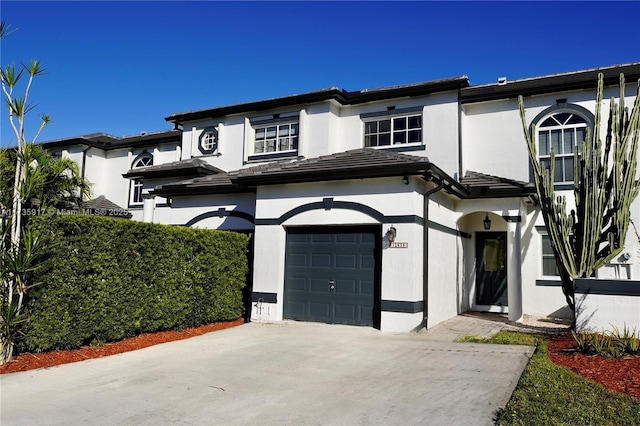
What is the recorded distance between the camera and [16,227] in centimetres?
809

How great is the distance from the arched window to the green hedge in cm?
1013

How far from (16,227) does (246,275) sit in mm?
6262

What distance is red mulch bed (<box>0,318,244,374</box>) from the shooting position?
25.6 feet

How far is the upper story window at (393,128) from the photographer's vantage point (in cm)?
1627

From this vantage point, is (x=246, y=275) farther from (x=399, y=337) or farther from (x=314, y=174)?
(x=399, y=337)

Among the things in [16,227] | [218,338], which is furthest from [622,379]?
[16,227]

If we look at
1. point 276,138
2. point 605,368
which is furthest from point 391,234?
point 276,138

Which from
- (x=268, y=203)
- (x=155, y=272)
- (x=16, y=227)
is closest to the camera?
(x=16, y=227)

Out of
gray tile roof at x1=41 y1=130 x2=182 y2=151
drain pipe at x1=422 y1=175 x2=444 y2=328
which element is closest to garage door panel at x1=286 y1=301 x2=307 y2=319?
drain pipe at x1=422 y1=175 x2=444 y2=328

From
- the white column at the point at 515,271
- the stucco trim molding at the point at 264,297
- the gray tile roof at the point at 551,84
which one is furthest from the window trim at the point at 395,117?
the stucco trim molding at the point at 264,297

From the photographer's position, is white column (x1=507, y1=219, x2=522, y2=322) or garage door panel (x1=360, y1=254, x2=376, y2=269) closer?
garage door panel (x1=360, y1=254, x2=376, y2=269)

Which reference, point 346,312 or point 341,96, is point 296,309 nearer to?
point 346,312

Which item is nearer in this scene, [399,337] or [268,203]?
[399,337]

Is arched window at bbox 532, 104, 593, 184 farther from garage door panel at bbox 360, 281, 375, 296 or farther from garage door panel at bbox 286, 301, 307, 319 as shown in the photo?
garage door panel at bbox 286, 301, 307, 319
